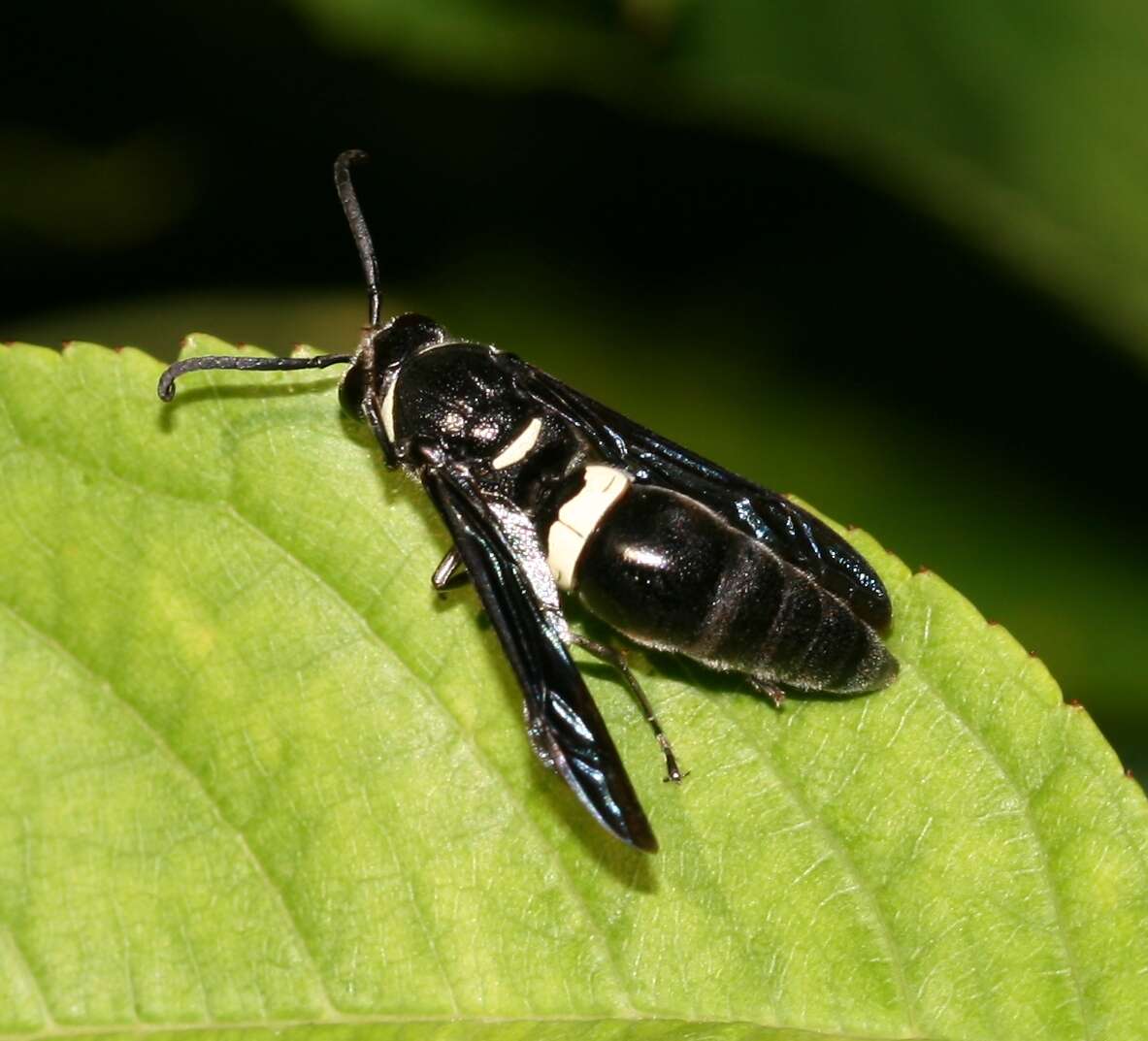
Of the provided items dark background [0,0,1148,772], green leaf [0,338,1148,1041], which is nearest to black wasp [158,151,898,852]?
green leaf [0,338,1148,1041]

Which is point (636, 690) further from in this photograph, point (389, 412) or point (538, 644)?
point (389, 412)

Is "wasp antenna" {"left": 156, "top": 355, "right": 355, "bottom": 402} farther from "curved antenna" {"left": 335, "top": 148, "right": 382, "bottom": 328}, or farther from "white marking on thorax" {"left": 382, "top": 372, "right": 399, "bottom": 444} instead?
"curved antenna" {"left": 335, "top": 148, "right": 382, "bottom": 328}

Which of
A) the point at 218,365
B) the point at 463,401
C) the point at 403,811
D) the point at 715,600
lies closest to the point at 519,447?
the point at 463,401

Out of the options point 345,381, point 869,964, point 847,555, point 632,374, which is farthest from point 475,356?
point 632,374

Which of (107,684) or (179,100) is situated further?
(179,100)

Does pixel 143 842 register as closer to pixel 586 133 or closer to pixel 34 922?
pixel 34 922

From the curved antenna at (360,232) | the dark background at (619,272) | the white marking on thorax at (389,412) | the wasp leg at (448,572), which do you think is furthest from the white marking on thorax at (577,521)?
the dark background at (619,272)
